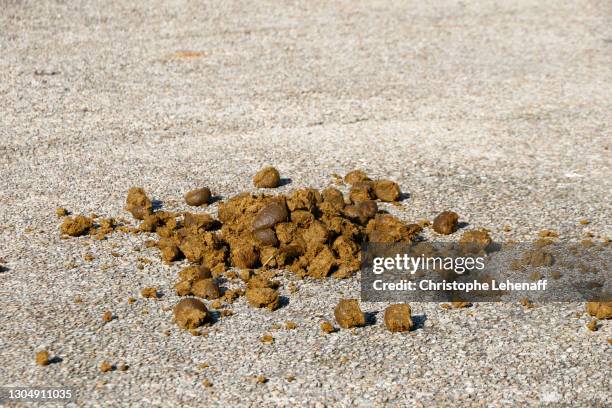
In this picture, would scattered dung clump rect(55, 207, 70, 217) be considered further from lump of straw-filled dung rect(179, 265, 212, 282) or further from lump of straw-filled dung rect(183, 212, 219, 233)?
lump of straw-filled dung rect(179, 265, 212, 282)

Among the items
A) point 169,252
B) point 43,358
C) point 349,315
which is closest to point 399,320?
point 349,315

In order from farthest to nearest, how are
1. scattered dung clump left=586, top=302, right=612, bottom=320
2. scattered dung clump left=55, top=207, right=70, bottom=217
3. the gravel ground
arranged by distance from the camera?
scattered dung clump left=55, top=207, right=70, bottom=217
scattered dung clump left=586, top=302, right=612, bottom=320
the gravel ground

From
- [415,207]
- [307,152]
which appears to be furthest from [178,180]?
[415,207]

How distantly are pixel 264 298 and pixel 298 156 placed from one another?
2.46 meters

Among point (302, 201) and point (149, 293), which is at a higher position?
point (302, 201)

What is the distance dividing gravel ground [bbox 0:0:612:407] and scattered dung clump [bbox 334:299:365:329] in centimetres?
5

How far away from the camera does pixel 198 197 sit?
20.7ft

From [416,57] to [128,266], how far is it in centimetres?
515

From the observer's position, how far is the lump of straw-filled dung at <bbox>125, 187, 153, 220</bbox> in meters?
6.02

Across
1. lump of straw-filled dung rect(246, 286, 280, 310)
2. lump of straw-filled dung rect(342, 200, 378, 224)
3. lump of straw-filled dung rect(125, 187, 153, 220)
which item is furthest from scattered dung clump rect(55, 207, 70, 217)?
lump of straw-filled dung rect(342, 200, 378, 224)

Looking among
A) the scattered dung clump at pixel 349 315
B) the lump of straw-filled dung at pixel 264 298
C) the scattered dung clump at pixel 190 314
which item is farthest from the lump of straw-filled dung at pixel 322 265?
the scattered dung clump at pixel 190 314

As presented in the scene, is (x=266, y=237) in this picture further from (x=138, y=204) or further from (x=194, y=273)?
(x=138, y=204)

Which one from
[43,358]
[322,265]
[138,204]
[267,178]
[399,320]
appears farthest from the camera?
[267,178]

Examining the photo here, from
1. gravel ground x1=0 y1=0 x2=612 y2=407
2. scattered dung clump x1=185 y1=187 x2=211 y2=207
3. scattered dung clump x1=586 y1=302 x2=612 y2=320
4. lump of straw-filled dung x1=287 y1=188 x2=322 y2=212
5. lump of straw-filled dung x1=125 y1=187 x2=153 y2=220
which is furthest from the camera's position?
scattered dung clump x1=185 y1=187 x2=211 y2=207
